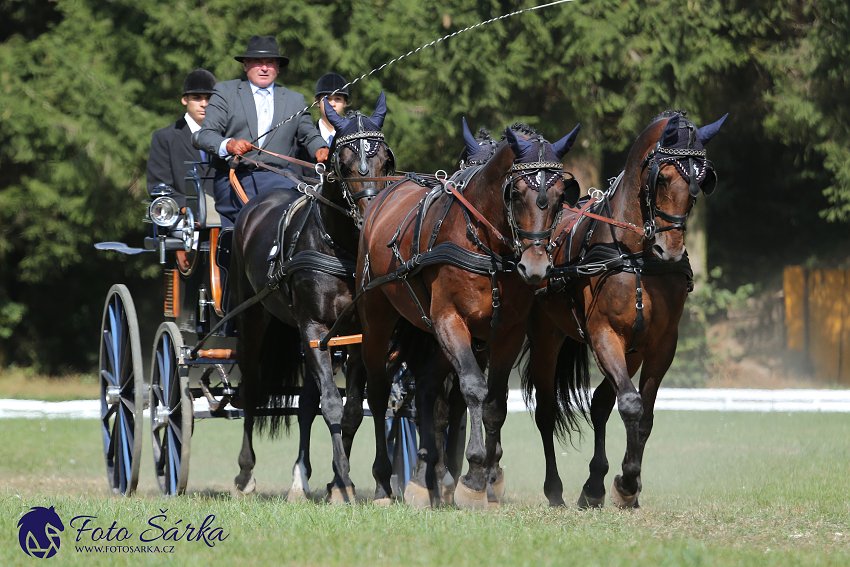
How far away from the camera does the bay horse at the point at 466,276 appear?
195 inches

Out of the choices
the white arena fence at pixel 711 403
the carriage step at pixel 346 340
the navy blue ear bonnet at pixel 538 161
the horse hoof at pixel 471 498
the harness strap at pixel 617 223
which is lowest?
the horse hoof at pixel 471 498

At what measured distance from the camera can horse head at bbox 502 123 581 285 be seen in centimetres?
482

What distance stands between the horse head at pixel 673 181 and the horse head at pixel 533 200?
609 millimetres

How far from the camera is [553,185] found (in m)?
4.92

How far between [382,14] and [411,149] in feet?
6.26

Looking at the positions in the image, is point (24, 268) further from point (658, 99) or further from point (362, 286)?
point (362, 286)

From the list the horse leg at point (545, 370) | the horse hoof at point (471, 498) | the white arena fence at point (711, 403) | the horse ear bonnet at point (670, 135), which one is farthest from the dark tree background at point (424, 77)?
the horse hoof at point (471, 498)

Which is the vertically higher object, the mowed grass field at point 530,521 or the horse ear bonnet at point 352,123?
the horse ear bonnet at point 352,123

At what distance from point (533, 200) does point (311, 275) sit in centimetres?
181

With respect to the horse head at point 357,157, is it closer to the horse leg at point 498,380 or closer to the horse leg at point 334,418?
the horse leg at point 334,418

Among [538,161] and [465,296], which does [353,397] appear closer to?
[465,296]

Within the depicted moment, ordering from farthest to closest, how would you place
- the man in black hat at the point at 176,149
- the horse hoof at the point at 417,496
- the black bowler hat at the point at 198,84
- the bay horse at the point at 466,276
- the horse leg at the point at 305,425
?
1. the black bowler hat at the point at 198,84
2. the man in black hat at the point at 176,149
3. the horse leg at the point at 305,425
4. the horse hoof at the point at 417,496
5. the bay horse at the point at 466,276

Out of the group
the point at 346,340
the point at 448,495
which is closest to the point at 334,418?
the point at 346,340

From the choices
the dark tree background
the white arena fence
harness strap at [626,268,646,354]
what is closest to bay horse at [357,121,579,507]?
harness strap at [626,268,646,354]
